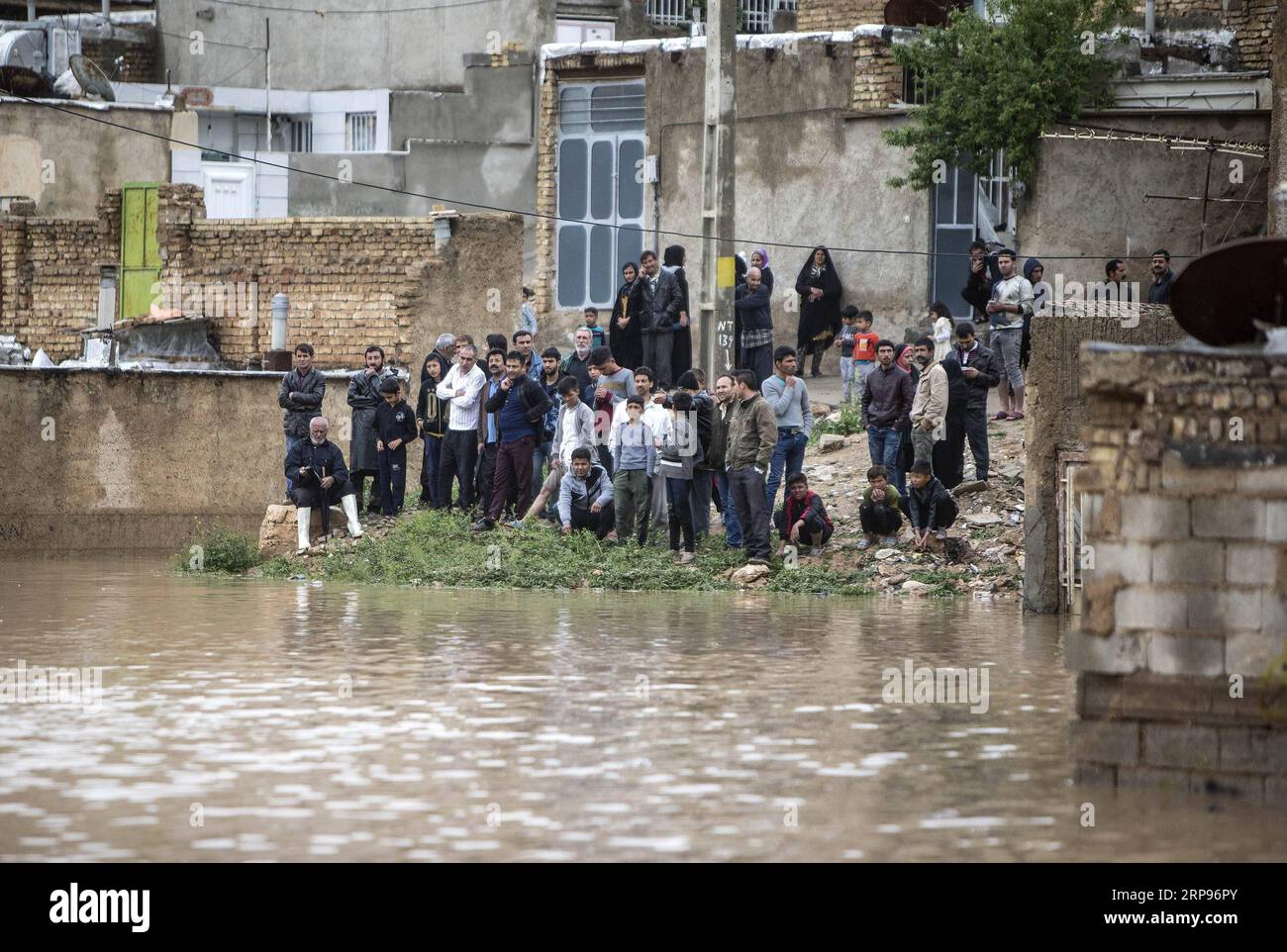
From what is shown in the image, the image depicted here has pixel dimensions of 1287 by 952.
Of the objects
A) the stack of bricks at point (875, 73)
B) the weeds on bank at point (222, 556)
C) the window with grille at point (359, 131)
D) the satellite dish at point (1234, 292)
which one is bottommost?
the weeds on bank at point (222, 556)

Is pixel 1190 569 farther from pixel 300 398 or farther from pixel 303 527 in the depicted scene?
pixel 300 398

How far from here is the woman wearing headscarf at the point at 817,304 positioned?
26469 mm

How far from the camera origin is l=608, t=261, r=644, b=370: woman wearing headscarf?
2142cm

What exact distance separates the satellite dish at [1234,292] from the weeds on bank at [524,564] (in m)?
7.95

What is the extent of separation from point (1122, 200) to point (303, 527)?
37.3 feet

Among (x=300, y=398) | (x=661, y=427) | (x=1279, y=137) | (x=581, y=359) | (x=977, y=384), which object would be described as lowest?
(x=661, y=427)

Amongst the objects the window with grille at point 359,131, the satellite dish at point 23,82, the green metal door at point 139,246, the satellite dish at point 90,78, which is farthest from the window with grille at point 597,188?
the satellite dish at point 23,82

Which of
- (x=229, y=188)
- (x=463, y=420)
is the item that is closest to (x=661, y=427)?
(x=463, y=420)

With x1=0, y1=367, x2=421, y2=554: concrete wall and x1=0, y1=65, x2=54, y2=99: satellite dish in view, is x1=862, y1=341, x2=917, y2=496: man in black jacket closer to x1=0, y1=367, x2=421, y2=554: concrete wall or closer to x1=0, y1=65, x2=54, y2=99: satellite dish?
x1=0, y1=367, x2=421, y2=554: concrete wall

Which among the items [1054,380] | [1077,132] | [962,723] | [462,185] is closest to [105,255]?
[462,185]

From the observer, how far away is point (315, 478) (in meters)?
20.0

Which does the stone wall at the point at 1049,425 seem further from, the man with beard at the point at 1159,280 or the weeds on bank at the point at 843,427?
the weeds on bank at the point at 843,427

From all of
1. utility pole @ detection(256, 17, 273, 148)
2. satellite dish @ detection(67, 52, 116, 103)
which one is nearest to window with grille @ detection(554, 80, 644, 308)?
satellite dish @ detection(67, 52, 116, 103)

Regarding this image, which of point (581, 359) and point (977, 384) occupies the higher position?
point (581, 359)
